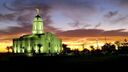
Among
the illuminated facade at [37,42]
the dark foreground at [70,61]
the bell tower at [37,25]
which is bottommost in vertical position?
the dark foreground at [70,61]

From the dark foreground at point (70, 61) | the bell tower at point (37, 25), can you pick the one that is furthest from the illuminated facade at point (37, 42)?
the dark foreground at point (70, 61)

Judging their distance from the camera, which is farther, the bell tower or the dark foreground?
the bell tower

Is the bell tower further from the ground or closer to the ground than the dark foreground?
further from the ground

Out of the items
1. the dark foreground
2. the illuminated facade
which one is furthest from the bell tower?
the dark foreground

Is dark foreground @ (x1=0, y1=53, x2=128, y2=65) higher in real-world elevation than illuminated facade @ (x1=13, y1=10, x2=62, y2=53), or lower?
lower

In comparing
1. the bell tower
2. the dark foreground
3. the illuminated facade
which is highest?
the bell tower

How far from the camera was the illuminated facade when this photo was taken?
146m

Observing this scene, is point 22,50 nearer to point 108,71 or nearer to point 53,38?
point 53,38

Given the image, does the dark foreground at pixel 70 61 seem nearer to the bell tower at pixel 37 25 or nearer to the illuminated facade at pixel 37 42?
the illuminated facade at pixel 37 42

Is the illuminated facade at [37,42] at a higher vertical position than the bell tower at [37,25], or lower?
lower

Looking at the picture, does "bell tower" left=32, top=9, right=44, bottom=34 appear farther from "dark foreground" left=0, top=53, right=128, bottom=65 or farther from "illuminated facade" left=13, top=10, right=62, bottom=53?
"dark foreground" left=0, top=53, right=128, bottom=65

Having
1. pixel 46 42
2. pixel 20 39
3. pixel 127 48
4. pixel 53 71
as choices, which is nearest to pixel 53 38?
pixel 46 42

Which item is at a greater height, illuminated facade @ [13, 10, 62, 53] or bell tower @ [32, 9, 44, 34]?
bell tower @ [32, 9, 44, 34]

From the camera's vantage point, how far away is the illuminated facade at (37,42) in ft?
479
